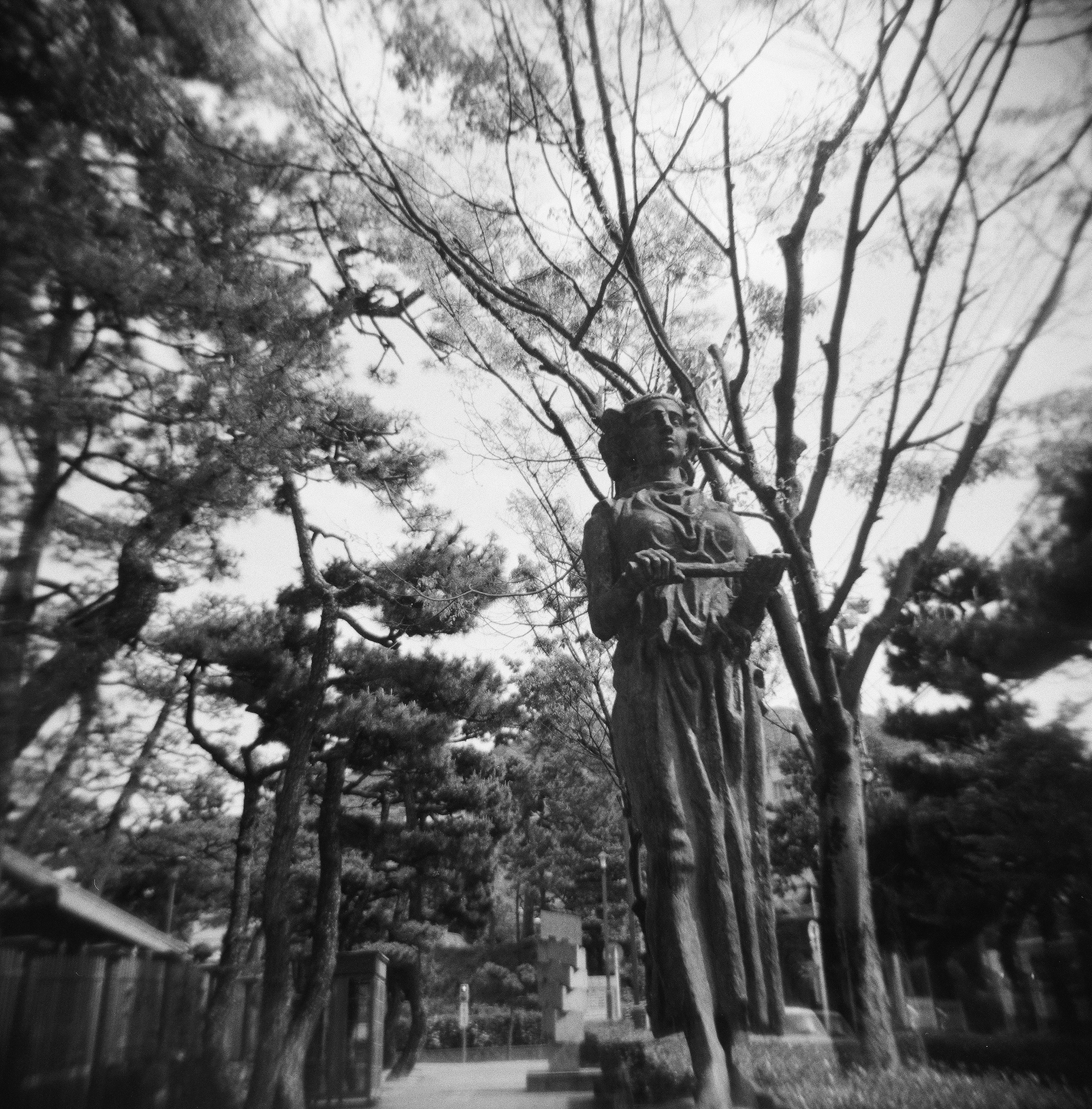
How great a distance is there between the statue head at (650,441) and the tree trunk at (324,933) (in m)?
6.78

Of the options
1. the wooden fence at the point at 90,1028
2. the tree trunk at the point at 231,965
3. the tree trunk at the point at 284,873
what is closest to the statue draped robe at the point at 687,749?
the wooden fence at the point at 90,1028

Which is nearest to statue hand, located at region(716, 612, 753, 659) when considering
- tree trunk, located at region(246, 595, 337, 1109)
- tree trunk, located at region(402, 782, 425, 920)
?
tree trunk, located at region(246, 595, 337, 1109)

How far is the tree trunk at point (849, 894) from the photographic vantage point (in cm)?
461

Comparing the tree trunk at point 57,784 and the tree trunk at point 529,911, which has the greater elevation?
the tree trunk at point 529,911

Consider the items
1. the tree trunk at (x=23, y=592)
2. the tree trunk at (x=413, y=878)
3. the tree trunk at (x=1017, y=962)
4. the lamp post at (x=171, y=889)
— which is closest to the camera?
the tree trunk at (x=23, y=592)

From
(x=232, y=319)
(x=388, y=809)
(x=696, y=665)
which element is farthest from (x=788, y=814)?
(x=232, y=319)

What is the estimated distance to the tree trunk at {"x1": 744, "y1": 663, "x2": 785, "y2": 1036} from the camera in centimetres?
346

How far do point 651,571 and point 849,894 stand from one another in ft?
10.1

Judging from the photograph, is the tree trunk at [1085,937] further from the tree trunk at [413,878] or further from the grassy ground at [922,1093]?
the tree trunk at [413,878]

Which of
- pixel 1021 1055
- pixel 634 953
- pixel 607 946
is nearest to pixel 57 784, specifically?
pixel 1021 1055

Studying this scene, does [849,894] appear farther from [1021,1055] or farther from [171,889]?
[171,889]

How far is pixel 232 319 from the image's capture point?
143 inches

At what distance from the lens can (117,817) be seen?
298 centimetres

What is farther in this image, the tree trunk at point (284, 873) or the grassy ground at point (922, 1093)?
the tree trunk at point (284, 873)
